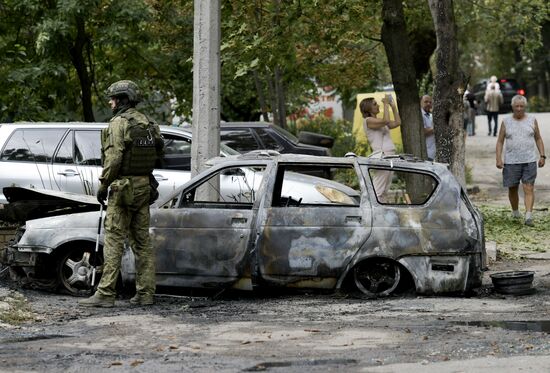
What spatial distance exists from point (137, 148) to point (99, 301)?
54.4 inches

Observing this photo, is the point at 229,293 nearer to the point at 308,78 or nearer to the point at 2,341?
the point at 2,341

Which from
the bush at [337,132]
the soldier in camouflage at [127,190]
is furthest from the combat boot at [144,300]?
the bush at [337,132]

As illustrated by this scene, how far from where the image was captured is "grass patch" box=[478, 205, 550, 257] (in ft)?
48.6

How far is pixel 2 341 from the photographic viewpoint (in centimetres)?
902

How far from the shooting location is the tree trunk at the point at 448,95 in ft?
51.8

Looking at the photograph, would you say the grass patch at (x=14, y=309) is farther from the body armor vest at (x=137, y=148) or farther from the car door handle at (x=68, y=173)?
the car door handle at (x=68, y=173)

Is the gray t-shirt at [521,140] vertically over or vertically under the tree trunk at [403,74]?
under

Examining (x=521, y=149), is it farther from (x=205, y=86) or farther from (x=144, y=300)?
(x=144, y=300)

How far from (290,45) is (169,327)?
809 cm

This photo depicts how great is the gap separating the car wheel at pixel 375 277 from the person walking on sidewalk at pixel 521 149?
5.70 metres

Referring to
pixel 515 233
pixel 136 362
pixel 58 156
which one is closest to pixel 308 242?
pixel 136 362

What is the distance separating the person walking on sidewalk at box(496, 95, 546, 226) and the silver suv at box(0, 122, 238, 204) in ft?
14.3

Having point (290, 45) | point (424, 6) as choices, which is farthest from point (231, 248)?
point (424, 6)

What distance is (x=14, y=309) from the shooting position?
34.2ft
